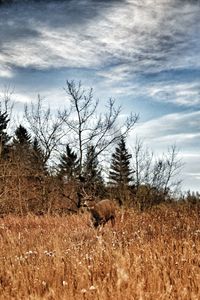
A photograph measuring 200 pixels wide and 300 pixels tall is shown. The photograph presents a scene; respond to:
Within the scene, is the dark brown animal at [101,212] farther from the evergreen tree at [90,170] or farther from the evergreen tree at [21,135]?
the evergreen tree at [21,135]

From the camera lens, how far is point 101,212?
1285cm

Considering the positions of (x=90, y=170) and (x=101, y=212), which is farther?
(x=90, y=170)

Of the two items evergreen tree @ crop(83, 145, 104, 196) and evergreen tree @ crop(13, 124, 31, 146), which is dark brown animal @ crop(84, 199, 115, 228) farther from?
evergreen tree @ crop(13, 124, 31, 146)

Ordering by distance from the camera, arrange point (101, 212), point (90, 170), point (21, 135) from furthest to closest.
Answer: point (21, 135) → point (90, 170) → point (101, 212)

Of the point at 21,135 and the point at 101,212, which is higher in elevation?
the point at 21,135

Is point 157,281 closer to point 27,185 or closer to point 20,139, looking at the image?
point 27,185

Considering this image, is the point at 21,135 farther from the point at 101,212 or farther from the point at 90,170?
the point at 101,212

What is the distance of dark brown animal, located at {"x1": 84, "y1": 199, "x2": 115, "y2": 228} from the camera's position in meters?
12.8

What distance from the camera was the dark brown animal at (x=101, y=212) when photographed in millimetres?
12764

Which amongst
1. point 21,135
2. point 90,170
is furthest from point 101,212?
point 21,135

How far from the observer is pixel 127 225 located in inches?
430

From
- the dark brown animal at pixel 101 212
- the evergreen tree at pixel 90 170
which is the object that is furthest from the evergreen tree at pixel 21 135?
the dark brown animal at pixel 101 212

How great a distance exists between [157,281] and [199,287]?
0.42 meters

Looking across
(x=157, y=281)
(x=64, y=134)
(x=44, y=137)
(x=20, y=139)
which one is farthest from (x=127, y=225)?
(x=20, y=139)
